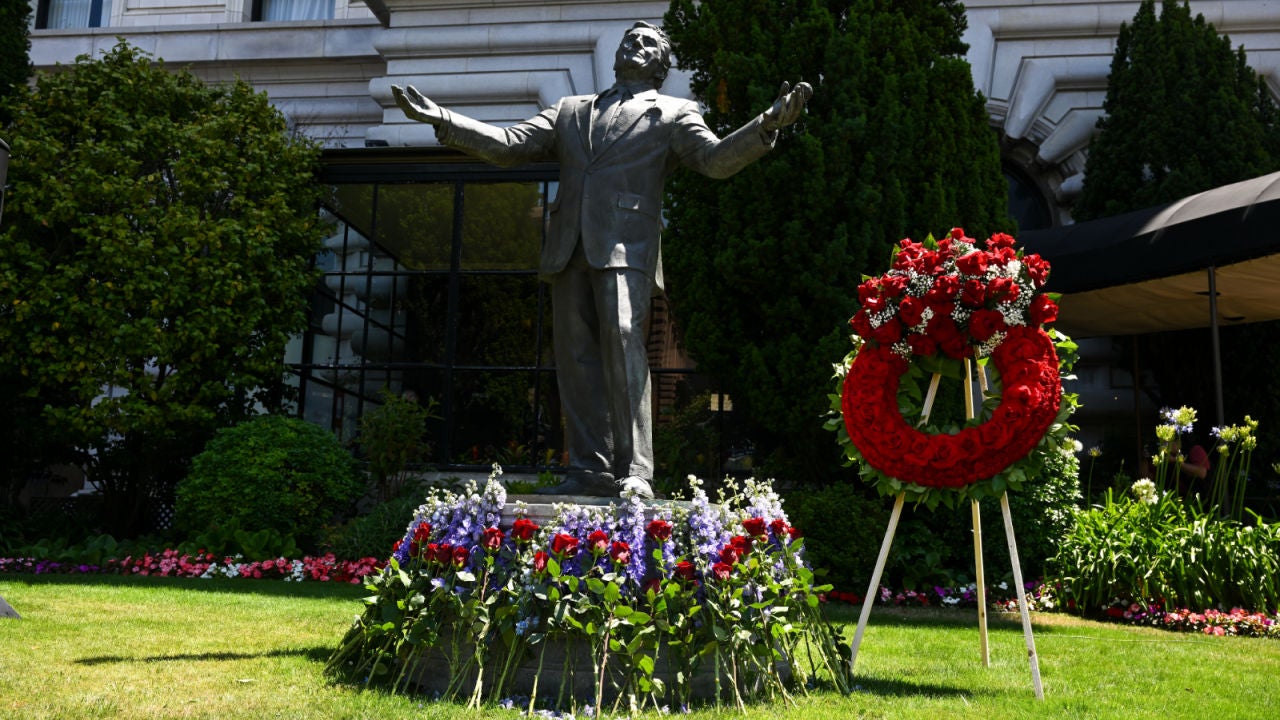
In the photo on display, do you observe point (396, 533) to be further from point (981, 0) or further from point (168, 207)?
point (981, 0)

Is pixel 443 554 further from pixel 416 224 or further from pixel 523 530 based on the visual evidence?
pixel 416 224

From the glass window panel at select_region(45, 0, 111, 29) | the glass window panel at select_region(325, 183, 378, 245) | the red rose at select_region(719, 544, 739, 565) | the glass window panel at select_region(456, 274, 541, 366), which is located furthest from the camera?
the glass window panel at select_region(45, 0, 111, 29)

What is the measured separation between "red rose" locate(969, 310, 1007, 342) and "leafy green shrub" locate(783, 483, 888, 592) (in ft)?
14.8

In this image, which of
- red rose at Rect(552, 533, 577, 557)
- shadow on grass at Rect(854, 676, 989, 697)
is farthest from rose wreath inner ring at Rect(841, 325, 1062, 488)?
red rose at Rect(552, 533, 577, 557)

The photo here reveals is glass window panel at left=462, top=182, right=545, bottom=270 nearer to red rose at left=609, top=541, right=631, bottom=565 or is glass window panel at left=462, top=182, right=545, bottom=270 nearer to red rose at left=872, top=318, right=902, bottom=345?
red rose at left=872, top=318, right=902, bottom=345

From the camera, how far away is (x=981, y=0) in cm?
1533

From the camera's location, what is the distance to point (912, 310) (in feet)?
17.0

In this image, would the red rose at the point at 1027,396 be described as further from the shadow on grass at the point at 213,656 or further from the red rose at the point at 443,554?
the shadow on grass at the point at 213,656

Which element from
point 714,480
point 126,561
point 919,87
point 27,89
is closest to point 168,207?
point 27,89

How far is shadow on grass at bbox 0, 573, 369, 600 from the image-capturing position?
28.7ft

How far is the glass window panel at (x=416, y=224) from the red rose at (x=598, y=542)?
11.1m

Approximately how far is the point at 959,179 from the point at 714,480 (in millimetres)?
4193

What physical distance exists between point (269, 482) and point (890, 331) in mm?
7520

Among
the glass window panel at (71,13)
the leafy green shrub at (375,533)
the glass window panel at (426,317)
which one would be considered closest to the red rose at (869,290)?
the leafy green shrub at (375,533)
